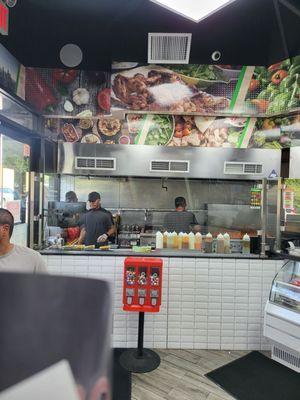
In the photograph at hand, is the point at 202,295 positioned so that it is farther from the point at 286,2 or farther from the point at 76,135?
the point at 286,2

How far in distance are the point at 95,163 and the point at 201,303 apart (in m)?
2.58

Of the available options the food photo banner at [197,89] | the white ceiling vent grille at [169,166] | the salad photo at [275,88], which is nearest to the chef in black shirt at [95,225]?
the white ceiling vent grille at [169,166]

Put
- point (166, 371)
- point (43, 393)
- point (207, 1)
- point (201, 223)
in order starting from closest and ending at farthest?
point (43, 393) → point (207, 1) → point (166, 371) → point (201, 223)

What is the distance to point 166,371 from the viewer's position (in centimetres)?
295

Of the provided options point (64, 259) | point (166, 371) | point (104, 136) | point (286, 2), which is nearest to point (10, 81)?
point (104, 136)

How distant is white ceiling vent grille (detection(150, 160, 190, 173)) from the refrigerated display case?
2066mm

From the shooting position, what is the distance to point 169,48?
12.7 feet

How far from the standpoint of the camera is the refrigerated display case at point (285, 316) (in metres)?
2.89

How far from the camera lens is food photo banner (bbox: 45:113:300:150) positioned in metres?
4.57

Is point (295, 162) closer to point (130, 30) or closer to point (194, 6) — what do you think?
point (194, 6)

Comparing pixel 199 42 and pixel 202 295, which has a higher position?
pixel 199 42

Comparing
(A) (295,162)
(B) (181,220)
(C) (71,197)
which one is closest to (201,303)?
(B) (181,220)

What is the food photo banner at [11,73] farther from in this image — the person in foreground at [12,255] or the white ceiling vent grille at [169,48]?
the person in foreground at [12,255]

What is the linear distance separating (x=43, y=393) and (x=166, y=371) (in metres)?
2.89
